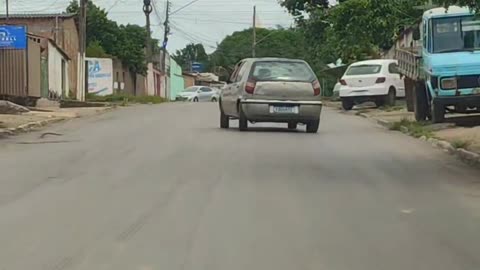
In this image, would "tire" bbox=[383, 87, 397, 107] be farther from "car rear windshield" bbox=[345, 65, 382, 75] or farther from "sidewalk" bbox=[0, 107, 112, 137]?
"sidewalk" bbox=[0, 107, 112, 137]

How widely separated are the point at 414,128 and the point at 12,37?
16.2 meters

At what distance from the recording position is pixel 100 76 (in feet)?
184

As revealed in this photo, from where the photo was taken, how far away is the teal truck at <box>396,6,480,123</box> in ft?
63.2

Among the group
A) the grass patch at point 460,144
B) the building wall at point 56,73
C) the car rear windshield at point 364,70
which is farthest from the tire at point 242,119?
the building wall at point 56,73

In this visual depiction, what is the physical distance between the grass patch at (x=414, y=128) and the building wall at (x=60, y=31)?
28694 mm

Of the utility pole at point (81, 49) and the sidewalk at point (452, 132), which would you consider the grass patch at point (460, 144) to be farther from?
the utility pole at point (81, 49)

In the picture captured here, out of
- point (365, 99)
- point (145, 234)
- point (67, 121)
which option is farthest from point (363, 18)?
point (145, 234)

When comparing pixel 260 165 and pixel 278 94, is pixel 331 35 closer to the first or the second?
pixel 278 94

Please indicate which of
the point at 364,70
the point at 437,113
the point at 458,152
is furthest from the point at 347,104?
the point at 458,152

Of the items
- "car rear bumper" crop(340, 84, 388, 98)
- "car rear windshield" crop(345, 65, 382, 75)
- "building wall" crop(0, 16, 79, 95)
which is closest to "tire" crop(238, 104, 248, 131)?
"car rear bumper" crop(340, 84, 388, 98)

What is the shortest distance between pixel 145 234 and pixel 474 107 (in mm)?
13337

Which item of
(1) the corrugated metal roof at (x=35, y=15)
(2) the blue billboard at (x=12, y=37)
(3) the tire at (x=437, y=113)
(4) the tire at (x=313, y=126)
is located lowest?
(4) the tire at (x=313, y=126)

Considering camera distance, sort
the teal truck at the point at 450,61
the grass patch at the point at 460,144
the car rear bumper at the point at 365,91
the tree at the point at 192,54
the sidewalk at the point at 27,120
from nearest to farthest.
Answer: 1. the grass patch at the point at 460,144
2. the teal truck at the point at 450,61
3. the sidewalk at the point at 27,120
4. the car rear bumper at the point at 365,91
5. the tree at the point at 192,54

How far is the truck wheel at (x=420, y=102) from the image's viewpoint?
72.8ft
